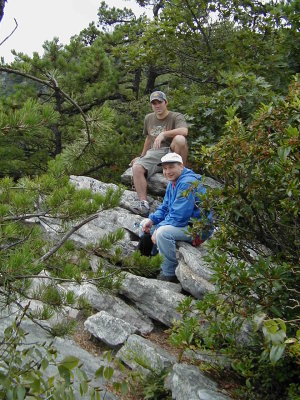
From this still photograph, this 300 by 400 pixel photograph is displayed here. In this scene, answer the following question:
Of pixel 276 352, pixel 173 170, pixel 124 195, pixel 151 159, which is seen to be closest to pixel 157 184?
pixel 151 159

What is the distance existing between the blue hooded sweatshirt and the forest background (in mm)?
466

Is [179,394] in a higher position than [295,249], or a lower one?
lower

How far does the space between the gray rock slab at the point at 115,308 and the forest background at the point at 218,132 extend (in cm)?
77

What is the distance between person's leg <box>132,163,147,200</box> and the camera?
7.24 metres

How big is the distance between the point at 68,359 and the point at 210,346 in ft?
7.15

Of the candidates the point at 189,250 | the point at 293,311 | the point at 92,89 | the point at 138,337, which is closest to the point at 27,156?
the point at 92,89

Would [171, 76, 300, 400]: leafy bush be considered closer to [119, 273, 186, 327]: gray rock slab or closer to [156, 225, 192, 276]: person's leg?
[119, 273, 186, 327]: gray rock slab

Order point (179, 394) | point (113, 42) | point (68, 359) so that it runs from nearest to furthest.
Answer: point (68, 359), point (179, 394), point (113, 42)

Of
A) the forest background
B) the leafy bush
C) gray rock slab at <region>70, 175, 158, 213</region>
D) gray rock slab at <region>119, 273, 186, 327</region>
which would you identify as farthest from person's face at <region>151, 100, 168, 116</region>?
the leafy bush

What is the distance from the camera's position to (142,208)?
23.2ft

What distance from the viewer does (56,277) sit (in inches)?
134

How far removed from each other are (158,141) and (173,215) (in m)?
2.01

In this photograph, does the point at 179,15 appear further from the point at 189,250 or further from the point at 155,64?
the point at 189,250

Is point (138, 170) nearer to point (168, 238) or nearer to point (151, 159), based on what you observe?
point (151, 159)
